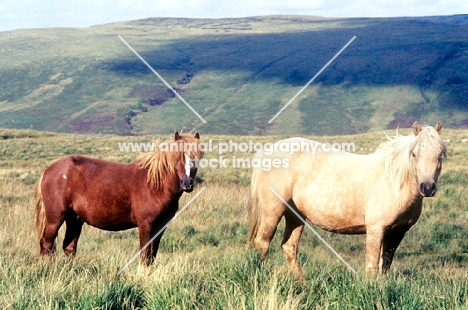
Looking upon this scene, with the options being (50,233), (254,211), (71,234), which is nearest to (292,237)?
(254,211)

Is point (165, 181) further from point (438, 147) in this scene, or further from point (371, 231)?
point (438, 147)

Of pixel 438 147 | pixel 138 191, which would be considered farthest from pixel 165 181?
pixel 438 147

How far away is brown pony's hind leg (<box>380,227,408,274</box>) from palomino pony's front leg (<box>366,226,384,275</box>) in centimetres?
25

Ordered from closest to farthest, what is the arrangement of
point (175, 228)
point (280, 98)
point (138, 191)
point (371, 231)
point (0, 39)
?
1. point (371, 231)
2. point (138, 191)
3. point (175, 228)
4. point (280, 98)
5. point (0, 39)

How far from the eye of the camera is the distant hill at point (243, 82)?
96.1 meters

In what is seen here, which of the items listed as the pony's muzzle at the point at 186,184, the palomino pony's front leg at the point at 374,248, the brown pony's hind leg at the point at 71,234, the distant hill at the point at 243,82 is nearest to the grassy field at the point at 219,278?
the palomino pony's front leg at the point at 374,248

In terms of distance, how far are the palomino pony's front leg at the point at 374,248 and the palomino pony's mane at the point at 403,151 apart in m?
0.47

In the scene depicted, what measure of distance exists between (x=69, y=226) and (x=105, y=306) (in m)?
3.10

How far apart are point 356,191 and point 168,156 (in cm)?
243

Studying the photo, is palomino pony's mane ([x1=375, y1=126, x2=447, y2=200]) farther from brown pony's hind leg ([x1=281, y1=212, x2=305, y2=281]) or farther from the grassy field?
brown pony's hind leg ([x1=281, y1=212, x2=305, y2=281])

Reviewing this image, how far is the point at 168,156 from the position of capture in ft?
21.9

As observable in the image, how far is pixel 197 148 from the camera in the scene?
6.53m

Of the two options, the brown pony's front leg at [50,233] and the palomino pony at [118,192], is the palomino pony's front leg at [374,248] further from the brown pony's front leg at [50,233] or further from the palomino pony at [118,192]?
the brown pony's front leg at [50,233]

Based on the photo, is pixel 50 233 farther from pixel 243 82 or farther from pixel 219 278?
pixel 243 82
